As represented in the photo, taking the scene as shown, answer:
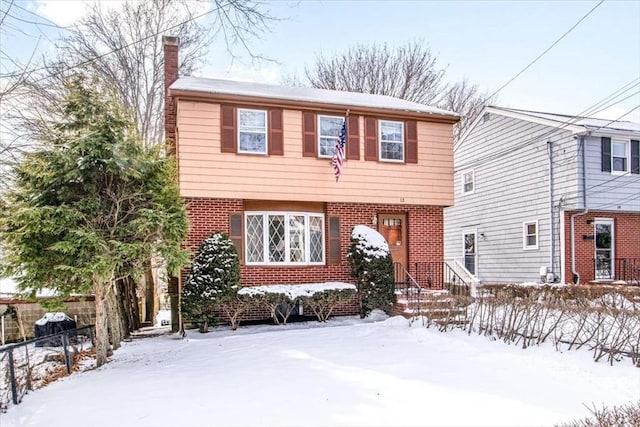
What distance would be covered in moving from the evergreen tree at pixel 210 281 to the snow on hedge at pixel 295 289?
44 cm

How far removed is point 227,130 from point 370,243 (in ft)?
15.3

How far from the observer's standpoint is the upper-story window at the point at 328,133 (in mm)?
12703

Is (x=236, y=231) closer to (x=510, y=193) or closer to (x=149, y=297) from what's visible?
(x=149, y=297)

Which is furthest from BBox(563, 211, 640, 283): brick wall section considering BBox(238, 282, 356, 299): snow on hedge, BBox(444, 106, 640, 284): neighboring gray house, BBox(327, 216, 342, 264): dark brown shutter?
BBox(238, 282, 356, 299): snow on hedge

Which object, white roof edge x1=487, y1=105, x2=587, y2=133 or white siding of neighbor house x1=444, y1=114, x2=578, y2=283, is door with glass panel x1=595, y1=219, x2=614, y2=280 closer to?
white siding of neighbor house x1=444, y1=114, x2=578, y2=283

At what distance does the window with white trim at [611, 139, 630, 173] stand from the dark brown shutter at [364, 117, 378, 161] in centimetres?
847

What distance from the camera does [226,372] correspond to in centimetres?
673

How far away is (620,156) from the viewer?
15.6m

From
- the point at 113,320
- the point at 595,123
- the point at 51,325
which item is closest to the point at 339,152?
the point at 113,320

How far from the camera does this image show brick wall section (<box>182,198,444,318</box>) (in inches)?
460

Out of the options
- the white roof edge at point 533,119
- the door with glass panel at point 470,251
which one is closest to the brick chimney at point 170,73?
the white roof edge at point 533,119

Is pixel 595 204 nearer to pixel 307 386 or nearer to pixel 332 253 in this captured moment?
Result: pixel 332 253

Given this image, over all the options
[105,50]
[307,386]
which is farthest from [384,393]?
[105,50]

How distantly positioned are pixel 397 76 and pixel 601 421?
86.3 ft
